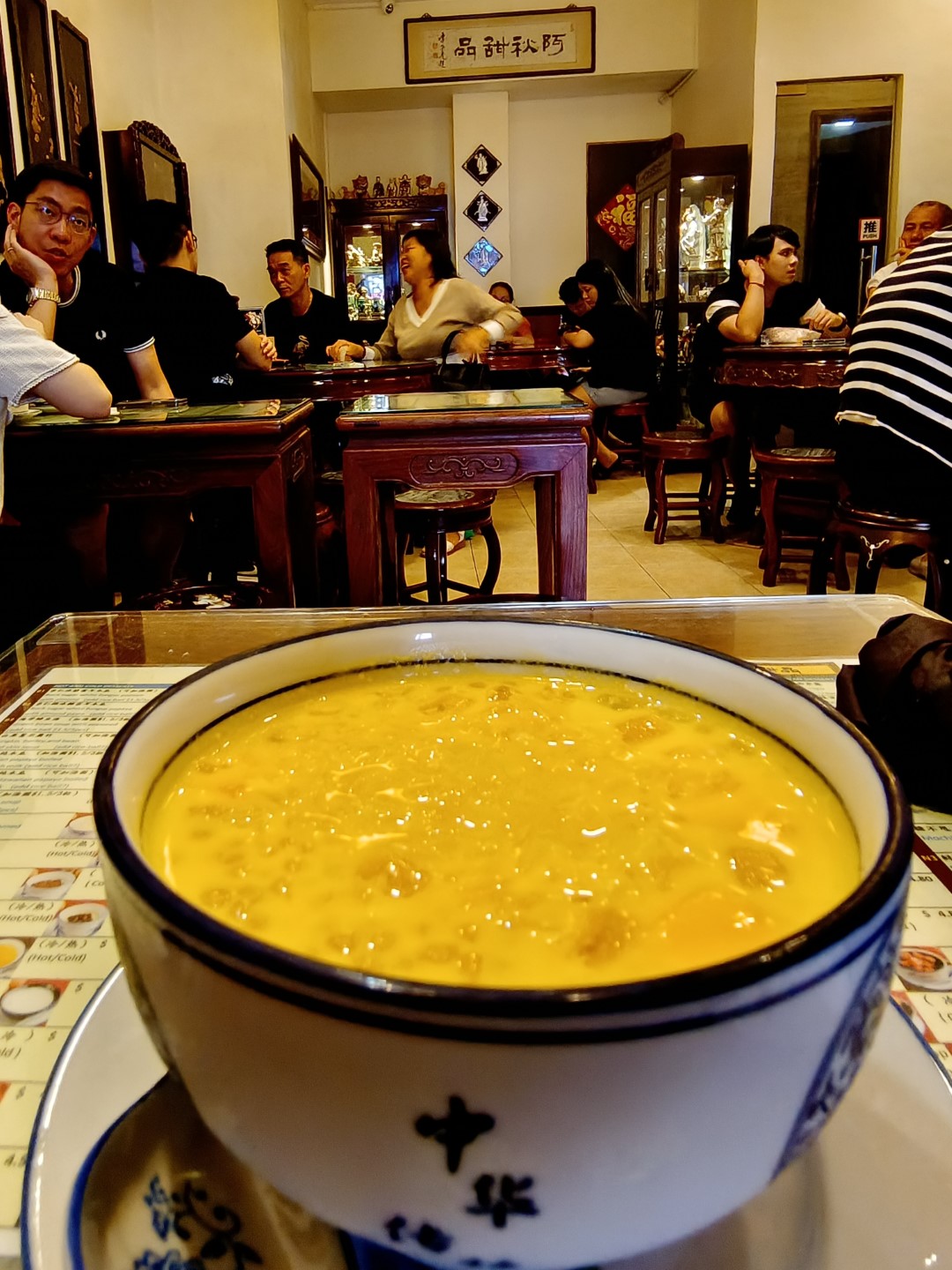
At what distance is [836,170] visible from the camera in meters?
7.02

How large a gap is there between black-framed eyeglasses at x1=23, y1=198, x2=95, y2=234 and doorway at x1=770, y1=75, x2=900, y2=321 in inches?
220

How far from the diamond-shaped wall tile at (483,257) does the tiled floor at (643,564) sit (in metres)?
4.13

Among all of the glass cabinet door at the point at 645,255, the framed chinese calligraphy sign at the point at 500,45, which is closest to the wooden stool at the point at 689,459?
the glass cabinet door at the point at 645,255

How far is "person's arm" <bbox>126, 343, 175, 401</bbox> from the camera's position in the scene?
131 inches

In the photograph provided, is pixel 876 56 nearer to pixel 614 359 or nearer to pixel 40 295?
pixel 614 359

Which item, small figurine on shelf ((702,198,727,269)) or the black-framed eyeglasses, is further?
small figurine on shelf ((702,198,727,269))

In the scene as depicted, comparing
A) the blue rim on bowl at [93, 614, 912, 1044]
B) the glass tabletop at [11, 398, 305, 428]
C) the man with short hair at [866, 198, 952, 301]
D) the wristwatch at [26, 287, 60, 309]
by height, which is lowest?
the glass tabletop at [11, 398, 305, 428]

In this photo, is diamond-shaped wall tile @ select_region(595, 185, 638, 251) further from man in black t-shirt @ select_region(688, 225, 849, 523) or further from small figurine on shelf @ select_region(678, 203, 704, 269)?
man in black t-shirt @ select_region(688, 225, 849, 523)

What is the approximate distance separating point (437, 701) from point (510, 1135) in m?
0.27

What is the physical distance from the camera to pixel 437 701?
1.57 ft

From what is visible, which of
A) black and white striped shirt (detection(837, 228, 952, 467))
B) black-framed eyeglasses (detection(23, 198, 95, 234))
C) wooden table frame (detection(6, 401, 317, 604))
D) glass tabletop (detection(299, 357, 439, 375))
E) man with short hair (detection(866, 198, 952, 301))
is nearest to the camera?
wooden table frame (detection(6, 401, 317, 604))

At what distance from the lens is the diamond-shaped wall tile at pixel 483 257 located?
9234 mm

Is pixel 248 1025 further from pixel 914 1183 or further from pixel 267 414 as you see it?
pixel 267 414

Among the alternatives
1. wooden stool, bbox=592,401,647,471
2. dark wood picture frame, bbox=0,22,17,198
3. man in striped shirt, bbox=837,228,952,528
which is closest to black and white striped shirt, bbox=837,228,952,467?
man in striped shirt, bbox=837,228,952,528
